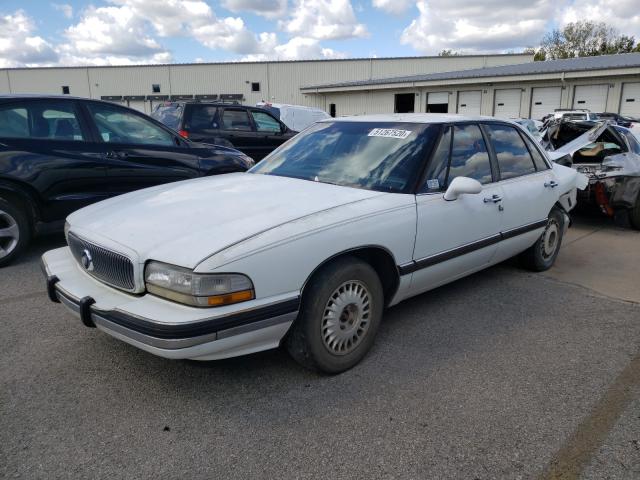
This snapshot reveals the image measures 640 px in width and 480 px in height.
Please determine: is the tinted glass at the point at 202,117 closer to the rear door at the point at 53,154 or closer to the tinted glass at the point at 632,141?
the rear door at the point at 53,154

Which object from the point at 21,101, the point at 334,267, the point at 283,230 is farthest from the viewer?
the point at 21,101

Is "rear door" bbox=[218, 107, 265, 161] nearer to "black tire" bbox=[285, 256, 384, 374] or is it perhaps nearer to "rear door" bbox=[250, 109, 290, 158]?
"rear door" bbox=[250, 109, 290, 158]

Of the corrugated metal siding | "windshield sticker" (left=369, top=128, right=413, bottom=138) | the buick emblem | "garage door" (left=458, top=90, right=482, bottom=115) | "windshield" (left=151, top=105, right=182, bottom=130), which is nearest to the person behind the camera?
the buick emblem

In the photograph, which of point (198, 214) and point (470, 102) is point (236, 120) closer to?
point (198, 214)

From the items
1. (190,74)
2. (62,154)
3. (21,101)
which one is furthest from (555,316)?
(190,74)

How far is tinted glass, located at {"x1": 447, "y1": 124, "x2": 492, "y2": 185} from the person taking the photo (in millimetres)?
3963

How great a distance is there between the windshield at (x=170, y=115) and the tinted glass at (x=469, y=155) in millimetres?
7201

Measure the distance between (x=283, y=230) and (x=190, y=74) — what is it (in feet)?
160

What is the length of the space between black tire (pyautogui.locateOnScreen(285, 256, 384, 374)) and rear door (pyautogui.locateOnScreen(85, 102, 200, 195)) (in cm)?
372

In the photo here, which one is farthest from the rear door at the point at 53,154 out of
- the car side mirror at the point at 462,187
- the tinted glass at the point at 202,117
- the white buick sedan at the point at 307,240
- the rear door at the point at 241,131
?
the rear door at the point at 241,131

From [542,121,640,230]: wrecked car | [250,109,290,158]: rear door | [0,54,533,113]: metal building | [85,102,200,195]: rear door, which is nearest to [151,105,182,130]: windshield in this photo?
[250,109,290,158]: rear door

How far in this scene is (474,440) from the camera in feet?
8.41

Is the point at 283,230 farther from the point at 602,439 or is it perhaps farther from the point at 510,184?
the point at 510,184

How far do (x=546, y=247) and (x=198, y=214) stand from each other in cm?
368
